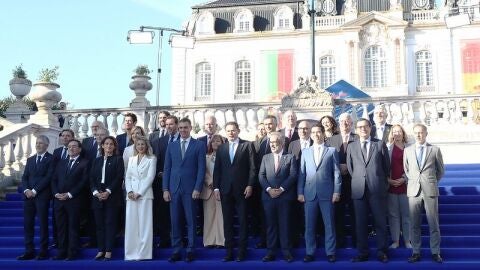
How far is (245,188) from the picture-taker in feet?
19.7

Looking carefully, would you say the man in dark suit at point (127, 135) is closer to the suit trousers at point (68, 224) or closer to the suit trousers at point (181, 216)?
the suit trousers at point (68, 224)

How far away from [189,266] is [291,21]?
99.6 feet

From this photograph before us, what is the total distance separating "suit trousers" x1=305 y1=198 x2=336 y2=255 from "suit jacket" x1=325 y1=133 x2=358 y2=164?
0.65m

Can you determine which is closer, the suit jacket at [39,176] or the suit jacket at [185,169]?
the suit jacket at [185,169]

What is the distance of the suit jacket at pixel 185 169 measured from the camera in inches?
241

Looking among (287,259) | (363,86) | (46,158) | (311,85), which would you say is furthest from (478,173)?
(363,86)

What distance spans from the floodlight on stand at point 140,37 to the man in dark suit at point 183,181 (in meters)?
7.68

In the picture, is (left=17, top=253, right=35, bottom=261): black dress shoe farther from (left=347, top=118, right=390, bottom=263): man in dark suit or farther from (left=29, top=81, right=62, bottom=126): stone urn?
(left=29, top=81, right=62, bottom=126): stone urn

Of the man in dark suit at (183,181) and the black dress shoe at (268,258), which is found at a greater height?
the man in dark suit at (183,181)

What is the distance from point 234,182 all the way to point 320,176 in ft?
3.23

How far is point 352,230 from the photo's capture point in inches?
241

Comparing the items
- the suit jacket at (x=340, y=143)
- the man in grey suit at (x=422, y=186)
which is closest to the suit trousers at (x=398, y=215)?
the man in grey suit at (x=422, y=186)

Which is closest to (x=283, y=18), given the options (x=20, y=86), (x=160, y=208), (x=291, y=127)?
(x=20, y=86)

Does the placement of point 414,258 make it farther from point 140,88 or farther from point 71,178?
point 140,88
